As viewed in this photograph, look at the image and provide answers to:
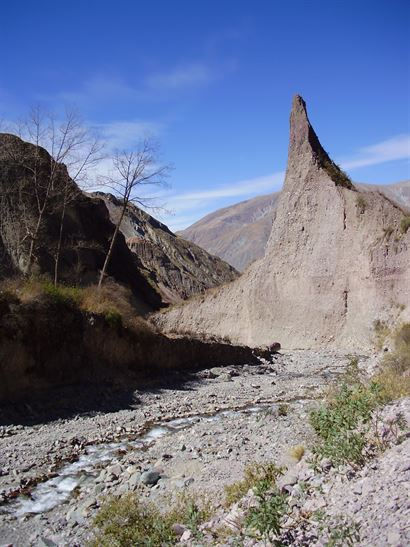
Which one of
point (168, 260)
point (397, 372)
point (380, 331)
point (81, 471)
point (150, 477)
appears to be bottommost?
point (380, 331)

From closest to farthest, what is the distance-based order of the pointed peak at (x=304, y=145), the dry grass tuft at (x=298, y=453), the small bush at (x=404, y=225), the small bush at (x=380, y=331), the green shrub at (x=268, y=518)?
the green shrub at (x=268, y=518), the dry grass tuft at (x=298, y=453), the small bush at (x=380, y=331), the small bush at (x=404, y=225), the pointed peak at (x=304, y=145)

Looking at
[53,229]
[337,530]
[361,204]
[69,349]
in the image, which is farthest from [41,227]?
[337,530]

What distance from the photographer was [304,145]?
35.5 m

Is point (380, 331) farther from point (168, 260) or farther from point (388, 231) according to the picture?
point (168, 260)

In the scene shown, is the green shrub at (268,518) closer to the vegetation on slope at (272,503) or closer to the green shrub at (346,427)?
the vegetation on slope at (272,503)

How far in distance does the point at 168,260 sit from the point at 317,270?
50.0m

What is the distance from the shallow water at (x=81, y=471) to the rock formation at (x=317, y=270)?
54.1 feet

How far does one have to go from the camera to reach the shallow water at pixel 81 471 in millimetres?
8703

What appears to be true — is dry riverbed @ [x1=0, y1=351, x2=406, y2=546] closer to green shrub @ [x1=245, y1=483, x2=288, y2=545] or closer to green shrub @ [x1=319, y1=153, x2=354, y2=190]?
green shrub @ [x1=245, y1=483, x2=288, y2=545]

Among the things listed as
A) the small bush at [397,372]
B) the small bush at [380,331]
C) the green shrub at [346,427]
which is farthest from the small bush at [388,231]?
the green shrub at [346,427]

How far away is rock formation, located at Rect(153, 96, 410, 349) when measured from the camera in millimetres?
28719

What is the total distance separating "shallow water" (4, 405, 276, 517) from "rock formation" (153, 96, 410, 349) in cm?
1650

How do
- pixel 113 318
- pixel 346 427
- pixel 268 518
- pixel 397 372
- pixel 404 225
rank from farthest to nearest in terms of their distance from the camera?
pixel 404 225
pixel 113 318
pixel 397 372
pixel 346 427
pixel 268 518

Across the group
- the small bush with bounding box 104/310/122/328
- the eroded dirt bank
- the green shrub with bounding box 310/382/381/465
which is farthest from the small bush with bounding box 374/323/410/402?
the small bush with bounding box 104/310/122/328
